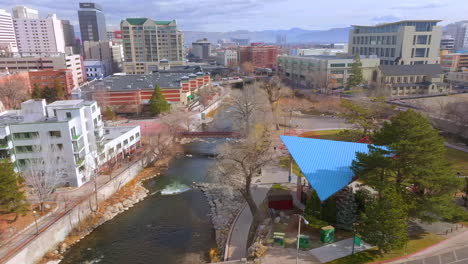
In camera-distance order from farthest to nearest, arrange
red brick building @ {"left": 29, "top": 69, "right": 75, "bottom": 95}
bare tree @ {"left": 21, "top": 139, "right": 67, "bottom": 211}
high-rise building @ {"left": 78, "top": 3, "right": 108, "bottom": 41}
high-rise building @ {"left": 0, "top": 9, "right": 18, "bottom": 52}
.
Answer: high-rise building @ {"left": 78, "top": 3, "right": 108, "bottom": 41} < high-rise building @ {"left": 0, "top": 9, "right": 18, "bottom": 52} < red brick building @ {"left": 29, "top": 69, "right": 75, "bottom": 95} < bare tree @ {"left": 21, "top": 139, "right": 67, "bottom": 211}

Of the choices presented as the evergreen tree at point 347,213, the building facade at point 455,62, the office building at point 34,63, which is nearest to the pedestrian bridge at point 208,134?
the evergreen tree at point 347,213

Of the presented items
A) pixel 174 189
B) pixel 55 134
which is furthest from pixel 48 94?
pixel 174 189

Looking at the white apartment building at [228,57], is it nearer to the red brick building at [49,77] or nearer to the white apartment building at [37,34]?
the white apartment building at [37,34]

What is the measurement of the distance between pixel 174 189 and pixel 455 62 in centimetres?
11268

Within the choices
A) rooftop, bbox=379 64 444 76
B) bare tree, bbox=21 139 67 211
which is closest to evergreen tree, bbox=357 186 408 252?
bare tree, bbox=21 139 67 211

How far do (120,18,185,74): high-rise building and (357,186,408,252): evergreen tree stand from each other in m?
106

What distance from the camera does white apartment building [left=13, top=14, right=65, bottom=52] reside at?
480 ft

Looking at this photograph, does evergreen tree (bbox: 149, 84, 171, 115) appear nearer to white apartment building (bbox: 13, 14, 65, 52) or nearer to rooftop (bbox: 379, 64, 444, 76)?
rooftop (bbox: 379, 64, 444, 76)

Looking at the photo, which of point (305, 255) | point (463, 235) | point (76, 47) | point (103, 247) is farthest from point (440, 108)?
point (76, 47)

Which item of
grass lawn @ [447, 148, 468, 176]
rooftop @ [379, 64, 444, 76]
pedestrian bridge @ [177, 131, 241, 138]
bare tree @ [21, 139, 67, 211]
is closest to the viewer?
bare tree @ [21, 139, 67, 211]

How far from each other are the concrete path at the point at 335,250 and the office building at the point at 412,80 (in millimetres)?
66996

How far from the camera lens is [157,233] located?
26.5 m

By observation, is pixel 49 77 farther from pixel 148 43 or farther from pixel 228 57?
pixel 228 57

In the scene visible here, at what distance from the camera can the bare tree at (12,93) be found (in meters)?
61.5
